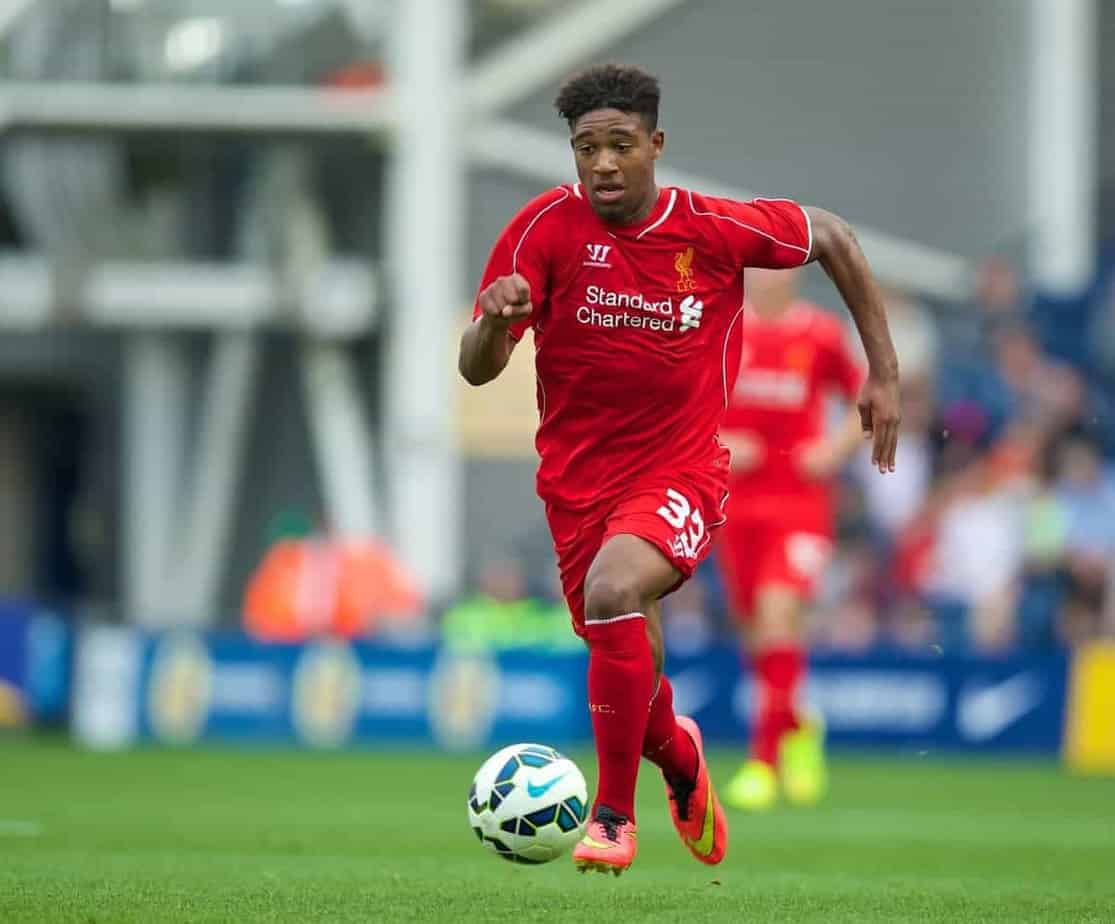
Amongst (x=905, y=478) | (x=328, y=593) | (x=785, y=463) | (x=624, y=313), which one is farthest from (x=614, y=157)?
(x=905, y=478)

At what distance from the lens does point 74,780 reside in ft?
42.5

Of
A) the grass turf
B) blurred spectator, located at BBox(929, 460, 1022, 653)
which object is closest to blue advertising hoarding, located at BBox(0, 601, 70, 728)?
the grass turf

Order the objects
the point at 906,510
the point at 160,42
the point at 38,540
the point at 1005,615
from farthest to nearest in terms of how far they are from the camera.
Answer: the point at 38,540
the point at 160,42
the point at 906,510
the point at 1005,615

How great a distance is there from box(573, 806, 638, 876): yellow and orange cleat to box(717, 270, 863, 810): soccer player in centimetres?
488

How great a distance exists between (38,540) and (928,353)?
1161 cm

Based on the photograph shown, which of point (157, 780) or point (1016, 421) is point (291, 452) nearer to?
point (1016, 421)

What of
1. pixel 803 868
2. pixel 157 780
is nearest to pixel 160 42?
pixel 157 780

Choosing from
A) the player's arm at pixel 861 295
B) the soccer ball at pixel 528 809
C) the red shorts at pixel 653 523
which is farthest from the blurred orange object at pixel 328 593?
the soccer ball at pixel 528 809

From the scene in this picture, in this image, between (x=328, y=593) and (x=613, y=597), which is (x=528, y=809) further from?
(x=328, y=593)

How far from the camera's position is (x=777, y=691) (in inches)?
452

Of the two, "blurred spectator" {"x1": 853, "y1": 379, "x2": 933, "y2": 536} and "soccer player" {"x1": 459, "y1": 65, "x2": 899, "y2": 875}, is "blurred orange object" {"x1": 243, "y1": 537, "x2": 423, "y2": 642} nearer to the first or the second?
"blurred spectator" {"x1": 853, "y1": 379, "x2": 933, "y2": 536}

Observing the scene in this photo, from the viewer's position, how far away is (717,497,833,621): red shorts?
11711 mm

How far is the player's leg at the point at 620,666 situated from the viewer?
6.72 meters

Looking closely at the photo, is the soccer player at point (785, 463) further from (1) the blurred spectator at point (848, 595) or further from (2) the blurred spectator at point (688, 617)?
(1) the blurred spectator at point (848, 595)
